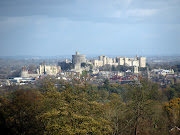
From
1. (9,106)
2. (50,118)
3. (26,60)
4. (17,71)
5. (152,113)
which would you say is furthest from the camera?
(26,60)

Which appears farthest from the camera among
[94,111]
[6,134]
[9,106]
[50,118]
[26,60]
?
[26,60]

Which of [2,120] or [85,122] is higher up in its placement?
[85,122]

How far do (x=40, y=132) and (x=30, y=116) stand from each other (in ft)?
4.62

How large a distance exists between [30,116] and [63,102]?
91.4 inches

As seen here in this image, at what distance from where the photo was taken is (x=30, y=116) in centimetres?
977

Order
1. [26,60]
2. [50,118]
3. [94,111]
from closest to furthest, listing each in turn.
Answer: [50,118]
[94,111]
[26,60]

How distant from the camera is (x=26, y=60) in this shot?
81000 mm

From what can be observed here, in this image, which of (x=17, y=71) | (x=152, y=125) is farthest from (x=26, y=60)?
(x=152, y=125)

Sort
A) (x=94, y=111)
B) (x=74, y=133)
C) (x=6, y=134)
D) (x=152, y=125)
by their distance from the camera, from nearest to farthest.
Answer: (x=74, y=133), (x=94, y=111), (x=6, y=134), (x=152, y=125)

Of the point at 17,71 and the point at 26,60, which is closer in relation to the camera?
the point at 17,71

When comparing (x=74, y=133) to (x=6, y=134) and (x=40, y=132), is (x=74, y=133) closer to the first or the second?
(x=40, y=132)

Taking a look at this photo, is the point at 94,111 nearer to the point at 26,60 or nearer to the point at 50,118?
the point at 50,118

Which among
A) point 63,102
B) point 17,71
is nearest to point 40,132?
point 63,102

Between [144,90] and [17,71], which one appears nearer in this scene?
[144,90]
